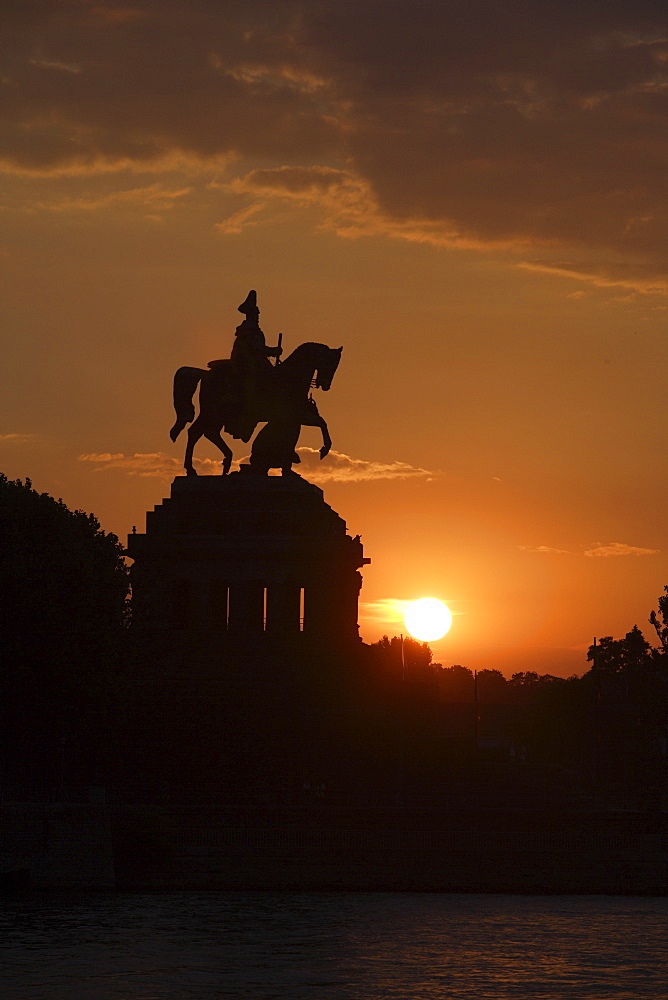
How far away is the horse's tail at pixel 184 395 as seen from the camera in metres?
91.1

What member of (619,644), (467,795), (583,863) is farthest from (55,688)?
(619,644)

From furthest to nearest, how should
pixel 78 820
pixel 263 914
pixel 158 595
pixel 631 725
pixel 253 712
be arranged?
pixel 631 725, pixel 158 595, pixel 253 712, pixel 78 820, pixel 263 914

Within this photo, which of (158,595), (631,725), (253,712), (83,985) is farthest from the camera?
(631,725)

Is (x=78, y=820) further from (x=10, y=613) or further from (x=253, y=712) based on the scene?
(x=253, y=712)

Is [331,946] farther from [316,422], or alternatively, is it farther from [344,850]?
[316,422]

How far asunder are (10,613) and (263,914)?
20546 mm

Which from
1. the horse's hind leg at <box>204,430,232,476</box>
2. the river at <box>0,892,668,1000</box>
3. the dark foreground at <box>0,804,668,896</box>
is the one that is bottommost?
the river at <box>0,892,668,1000</box>

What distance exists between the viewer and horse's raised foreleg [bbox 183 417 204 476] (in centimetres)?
9112

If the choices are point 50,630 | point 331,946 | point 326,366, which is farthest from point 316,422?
point 331,946

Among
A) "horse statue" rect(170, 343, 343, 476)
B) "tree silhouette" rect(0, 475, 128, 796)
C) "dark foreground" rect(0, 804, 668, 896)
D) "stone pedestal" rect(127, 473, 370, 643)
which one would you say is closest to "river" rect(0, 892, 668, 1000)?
"dark foreground" rect(0, 804, 668, 896)

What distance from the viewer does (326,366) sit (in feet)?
299

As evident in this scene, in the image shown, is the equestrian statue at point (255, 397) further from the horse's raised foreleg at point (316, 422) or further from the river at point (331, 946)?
the river at point (331, 946)

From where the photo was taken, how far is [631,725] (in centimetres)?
11356

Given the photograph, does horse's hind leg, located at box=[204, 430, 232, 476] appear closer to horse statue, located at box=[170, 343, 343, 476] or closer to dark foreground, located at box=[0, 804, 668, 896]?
horse statue, located at box=[170, 343, 343, 476]
